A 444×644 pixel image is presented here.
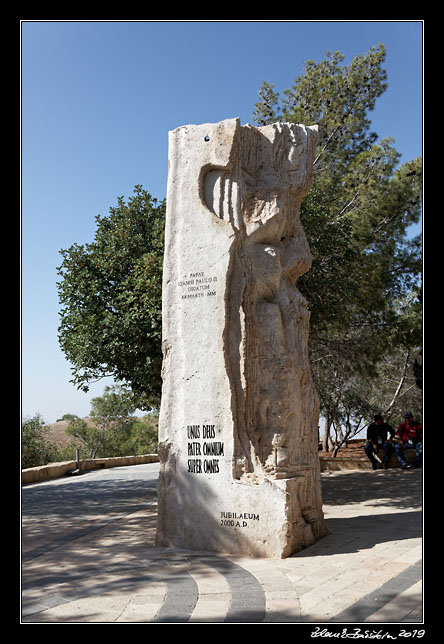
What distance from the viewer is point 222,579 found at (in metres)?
5.13

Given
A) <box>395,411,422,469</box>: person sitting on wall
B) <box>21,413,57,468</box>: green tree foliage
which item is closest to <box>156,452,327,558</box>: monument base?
<box>395,411,422,469</box>: person sitting on wall

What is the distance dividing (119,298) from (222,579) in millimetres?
6167

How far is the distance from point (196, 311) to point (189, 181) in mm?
1597

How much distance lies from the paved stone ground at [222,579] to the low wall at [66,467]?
5.85m

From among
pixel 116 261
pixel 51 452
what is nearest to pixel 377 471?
pixel 116 261

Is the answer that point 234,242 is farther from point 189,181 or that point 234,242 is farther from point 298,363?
point 298,363

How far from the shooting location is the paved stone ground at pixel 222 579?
4188 millimetres

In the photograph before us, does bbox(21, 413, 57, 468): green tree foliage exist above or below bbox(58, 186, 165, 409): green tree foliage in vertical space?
below

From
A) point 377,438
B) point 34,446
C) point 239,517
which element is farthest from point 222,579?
point 34,446

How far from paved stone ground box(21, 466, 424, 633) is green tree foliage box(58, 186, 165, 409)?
314 cm

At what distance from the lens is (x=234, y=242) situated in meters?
6.61

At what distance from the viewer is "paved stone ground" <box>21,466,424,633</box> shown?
165 inches

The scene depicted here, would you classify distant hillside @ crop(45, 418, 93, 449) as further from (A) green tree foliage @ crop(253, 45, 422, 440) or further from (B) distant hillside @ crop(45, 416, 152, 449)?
(A) green tree foliage @ crop(253, 45, 422, 440)

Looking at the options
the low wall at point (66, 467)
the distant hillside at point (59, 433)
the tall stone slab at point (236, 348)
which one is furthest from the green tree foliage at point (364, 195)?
the distant hillside at point (59, 433)
